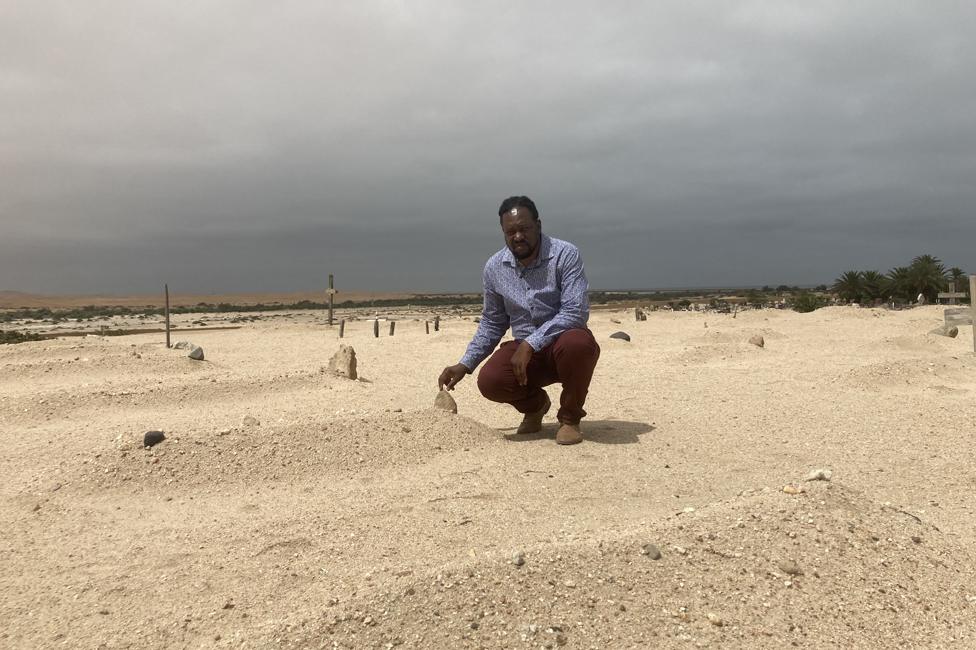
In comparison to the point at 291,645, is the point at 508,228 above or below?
above

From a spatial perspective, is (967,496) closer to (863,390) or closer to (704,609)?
(704,609)

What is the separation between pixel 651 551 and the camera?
8.70ft

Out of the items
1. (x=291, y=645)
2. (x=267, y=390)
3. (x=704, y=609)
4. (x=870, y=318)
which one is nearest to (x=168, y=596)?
(x=291, y=645)

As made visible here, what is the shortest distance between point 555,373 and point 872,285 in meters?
29.1

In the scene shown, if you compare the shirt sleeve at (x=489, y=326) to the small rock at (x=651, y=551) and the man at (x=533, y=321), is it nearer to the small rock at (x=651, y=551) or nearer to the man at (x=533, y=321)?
the man at (x=533, y=321)

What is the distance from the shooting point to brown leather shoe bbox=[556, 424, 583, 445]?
484 cm

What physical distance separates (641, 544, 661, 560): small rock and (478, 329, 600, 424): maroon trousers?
1.92m

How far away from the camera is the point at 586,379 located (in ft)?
15.5

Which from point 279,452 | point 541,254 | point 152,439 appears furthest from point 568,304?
point 152,439

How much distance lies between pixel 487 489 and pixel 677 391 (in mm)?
4434

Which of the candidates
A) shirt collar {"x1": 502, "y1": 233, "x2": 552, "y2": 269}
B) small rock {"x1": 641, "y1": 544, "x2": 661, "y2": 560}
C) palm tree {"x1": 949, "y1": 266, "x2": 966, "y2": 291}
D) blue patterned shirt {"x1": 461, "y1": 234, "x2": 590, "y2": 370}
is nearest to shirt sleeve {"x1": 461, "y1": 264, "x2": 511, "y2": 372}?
blue patterned shirt {"x1": 461, "y1": 234, "x2": 590, "y2": 370}

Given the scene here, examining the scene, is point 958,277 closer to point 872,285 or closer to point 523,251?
point 872,285

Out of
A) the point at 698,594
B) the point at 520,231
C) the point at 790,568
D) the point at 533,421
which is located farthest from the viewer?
the point at 533,421

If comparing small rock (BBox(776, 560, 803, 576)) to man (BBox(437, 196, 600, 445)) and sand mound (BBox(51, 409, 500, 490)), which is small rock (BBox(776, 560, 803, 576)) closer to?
man (BBox(437, 196, 600, 445))
